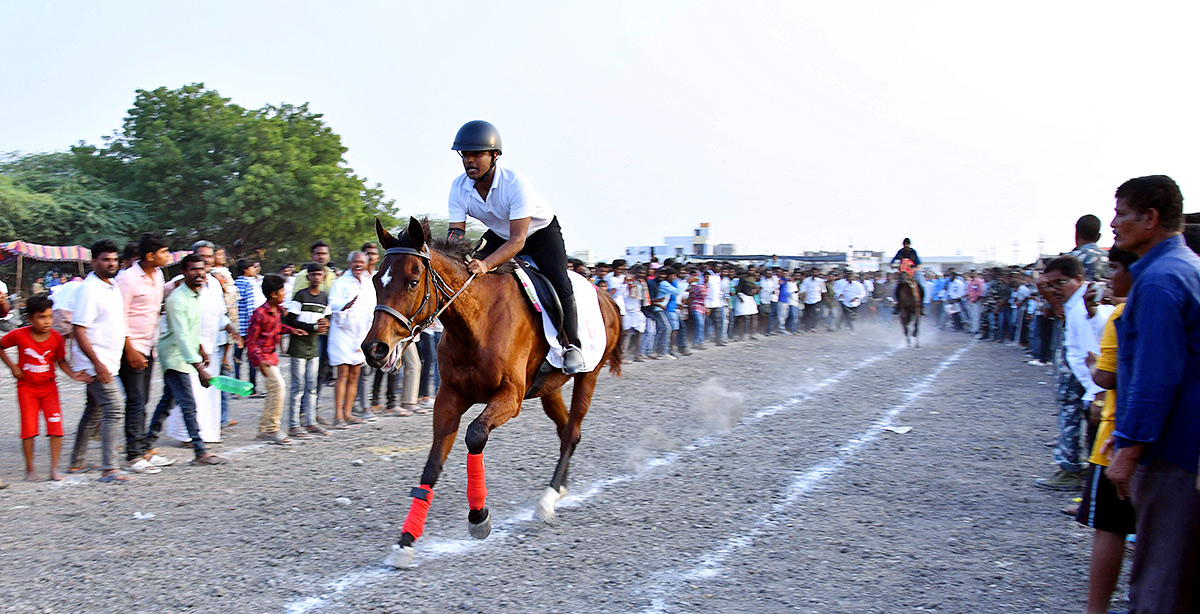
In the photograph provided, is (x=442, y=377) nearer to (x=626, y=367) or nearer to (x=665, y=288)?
(x=626, y=367)

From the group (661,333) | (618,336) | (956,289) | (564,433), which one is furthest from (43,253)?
(956,289)

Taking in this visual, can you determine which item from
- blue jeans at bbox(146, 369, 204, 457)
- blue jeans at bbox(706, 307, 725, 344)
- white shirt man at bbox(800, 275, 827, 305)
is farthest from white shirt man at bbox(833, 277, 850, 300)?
blue jeans at bbox(146, 369, 204, 457)

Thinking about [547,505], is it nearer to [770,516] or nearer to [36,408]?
[770,516]

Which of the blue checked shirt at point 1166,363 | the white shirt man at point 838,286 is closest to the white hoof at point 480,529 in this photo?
the blue checked shirt at point 1166,363

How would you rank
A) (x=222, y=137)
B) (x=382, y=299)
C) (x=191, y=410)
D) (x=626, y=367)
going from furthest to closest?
(x=222, y=137) → (x=626, y=367) → (x=191, y=410) → (x=382, y=299)

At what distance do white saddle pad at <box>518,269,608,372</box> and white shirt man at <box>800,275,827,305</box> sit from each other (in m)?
21.5

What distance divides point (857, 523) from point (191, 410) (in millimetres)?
5620

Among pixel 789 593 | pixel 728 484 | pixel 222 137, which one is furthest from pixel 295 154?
pixel 789 593

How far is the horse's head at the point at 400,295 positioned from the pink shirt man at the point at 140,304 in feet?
11.7

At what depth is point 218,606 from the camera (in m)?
3.99

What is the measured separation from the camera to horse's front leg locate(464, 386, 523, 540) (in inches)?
192

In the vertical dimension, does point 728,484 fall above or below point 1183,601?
below

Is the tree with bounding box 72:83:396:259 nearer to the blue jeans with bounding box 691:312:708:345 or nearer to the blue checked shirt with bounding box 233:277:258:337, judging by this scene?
the blue jeans with bounding box 691:312:708:345

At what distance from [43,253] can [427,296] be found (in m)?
25.3
